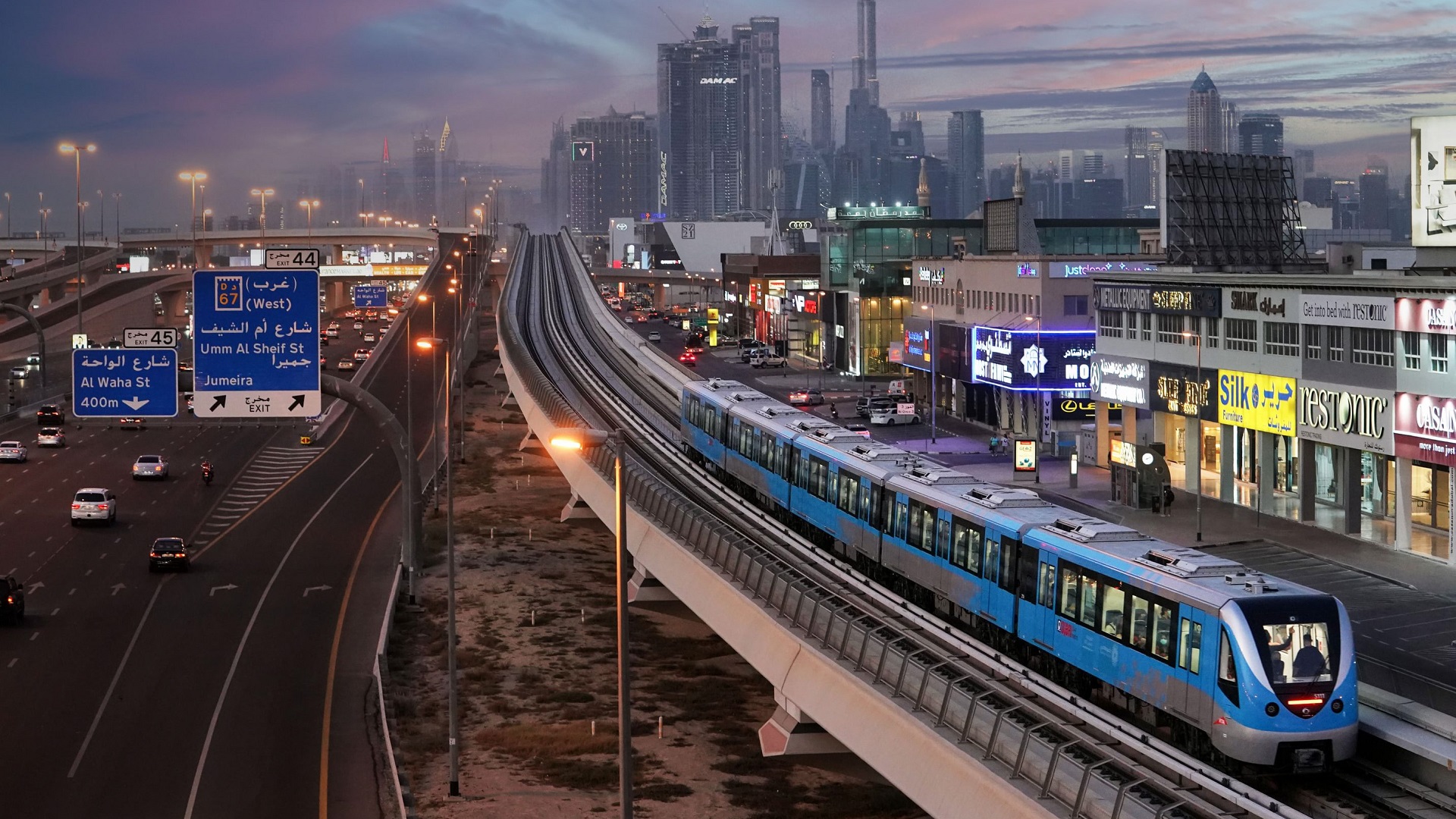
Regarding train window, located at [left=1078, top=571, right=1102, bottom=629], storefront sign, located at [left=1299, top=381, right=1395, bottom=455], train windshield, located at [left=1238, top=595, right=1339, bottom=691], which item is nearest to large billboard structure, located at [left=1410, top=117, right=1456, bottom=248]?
storefront sign, located at [left=1299, top=381, right=1395, bottom=455]

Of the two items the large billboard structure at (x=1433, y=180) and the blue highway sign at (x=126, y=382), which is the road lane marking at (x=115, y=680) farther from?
the large billboard structure at (x=1433, y=180)

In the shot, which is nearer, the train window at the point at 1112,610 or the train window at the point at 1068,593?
the train window at the point at 1112,610

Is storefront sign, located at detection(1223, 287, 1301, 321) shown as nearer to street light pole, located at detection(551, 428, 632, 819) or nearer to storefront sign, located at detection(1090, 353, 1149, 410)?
storefront sign, located at detection(1090, 353, 1149, 410)

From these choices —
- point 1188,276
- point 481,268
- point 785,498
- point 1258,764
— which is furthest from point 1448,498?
point 481,268

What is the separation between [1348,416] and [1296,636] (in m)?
28.3

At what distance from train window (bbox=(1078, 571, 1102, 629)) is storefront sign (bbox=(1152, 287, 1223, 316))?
32.5 meters

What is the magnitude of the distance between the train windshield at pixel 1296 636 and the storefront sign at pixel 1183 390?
33.9 meters

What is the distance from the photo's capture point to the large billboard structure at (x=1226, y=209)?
238ft

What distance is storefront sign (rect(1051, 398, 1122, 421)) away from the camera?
3182 inches

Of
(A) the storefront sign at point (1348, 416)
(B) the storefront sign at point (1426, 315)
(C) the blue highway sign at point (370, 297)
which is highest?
(C) the blue highway sign at point (370, 297)

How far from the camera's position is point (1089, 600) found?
2772cm

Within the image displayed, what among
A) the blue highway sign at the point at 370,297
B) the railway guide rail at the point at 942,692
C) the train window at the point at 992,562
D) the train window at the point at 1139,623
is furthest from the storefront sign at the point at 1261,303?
the blue highway sign at the point at 370,297

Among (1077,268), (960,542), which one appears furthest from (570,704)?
(1077,268)

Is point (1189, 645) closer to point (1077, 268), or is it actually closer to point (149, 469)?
point (1077, 268)
